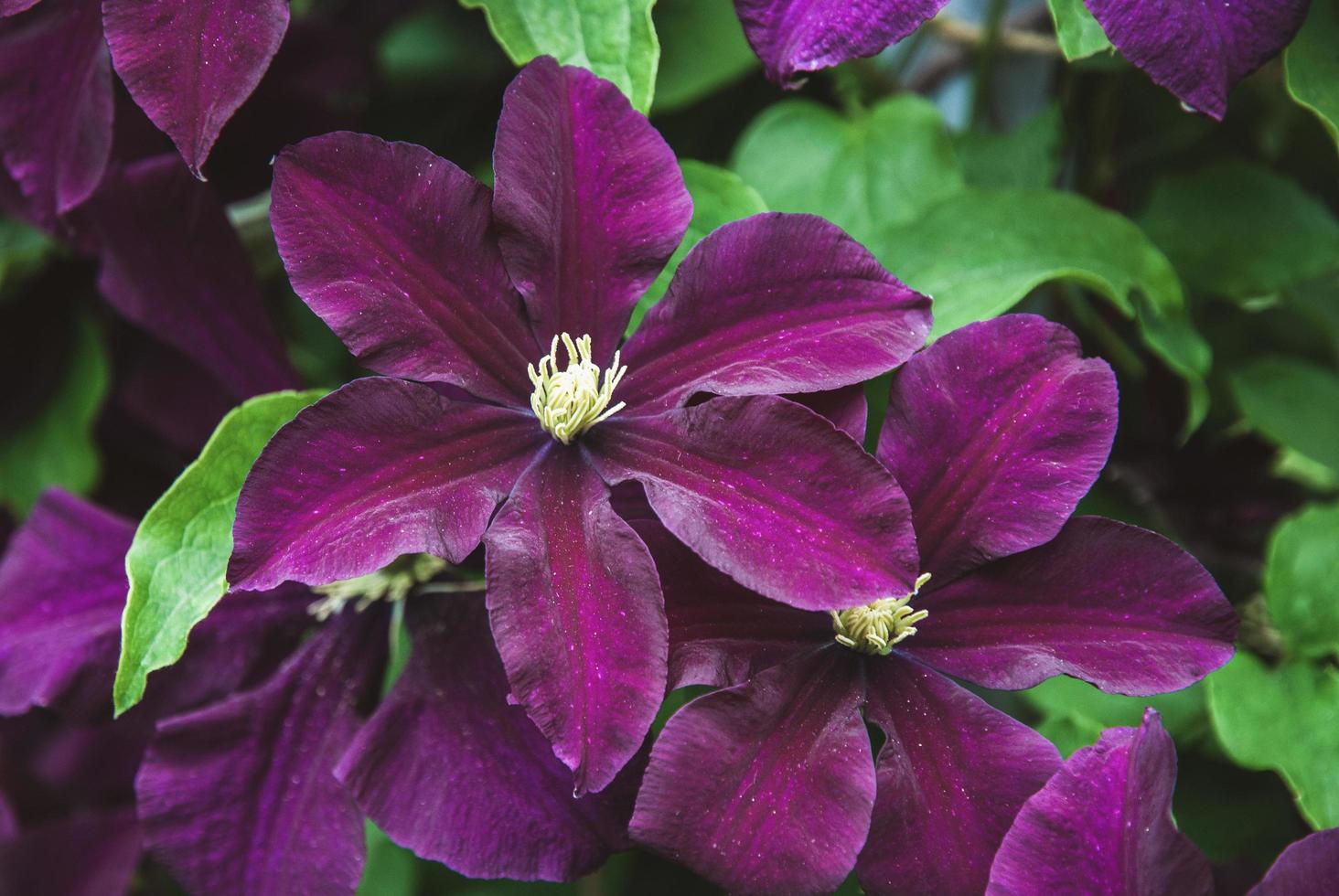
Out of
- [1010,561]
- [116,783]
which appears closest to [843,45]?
[1010,561]

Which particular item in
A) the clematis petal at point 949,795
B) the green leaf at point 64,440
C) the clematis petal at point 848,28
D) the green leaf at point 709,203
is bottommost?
→ the green leaf at point 64,440

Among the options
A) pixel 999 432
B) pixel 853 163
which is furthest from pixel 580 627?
pixel 853 163

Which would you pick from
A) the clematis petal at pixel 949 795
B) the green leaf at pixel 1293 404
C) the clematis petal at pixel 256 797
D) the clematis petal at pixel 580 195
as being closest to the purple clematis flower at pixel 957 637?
the clematis petal at pixel 949 795

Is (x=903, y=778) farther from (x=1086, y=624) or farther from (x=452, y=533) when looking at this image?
(x=452, y=533)

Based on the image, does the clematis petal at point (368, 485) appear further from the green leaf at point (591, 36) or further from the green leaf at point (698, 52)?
the green leaf at point (698, 52)

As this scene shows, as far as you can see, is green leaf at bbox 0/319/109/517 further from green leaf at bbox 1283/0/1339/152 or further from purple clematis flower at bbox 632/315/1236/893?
green leaf at bbox 1283/0/1339/152

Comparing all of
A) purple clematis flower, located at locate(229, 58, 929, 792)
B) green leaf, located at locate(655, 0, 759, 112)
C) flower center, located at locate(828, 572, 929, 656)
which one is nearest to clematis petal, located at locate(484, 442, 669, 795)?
purple clematis flower, located at locate(229, 58, 929, 792)

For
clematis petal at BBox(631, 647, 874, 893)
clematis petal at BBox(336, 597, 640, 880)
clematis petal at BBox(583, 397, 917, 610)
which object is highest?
clematis petal at BBox(583, 397, 917, 610)
